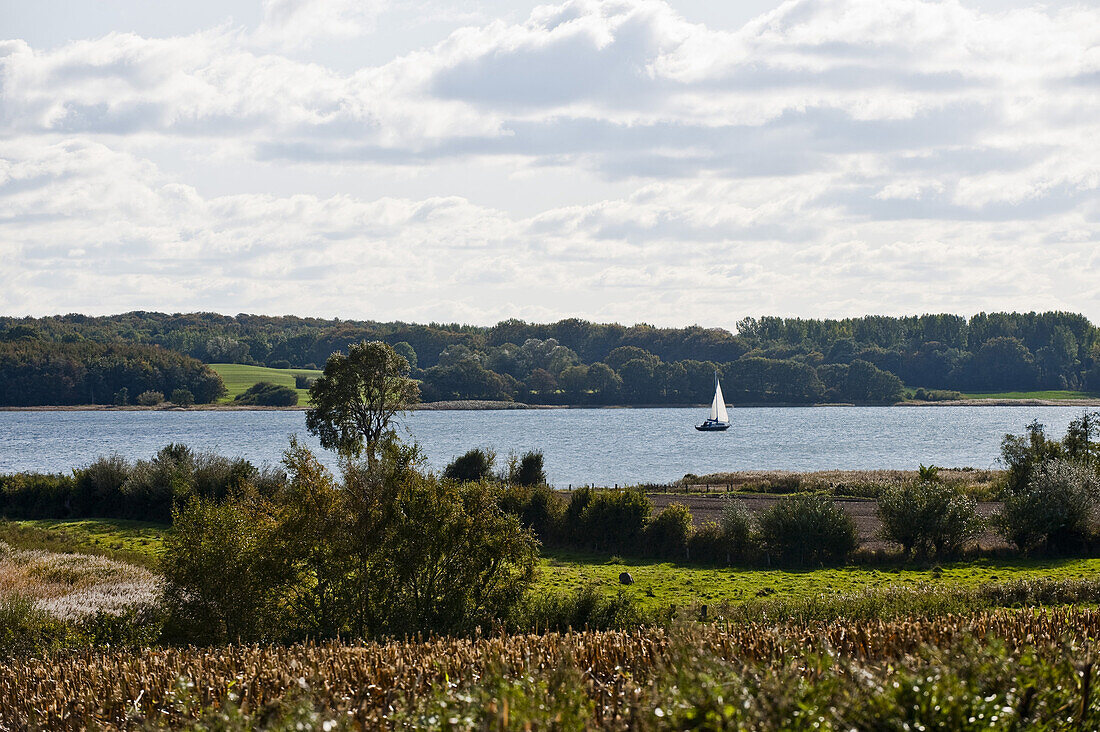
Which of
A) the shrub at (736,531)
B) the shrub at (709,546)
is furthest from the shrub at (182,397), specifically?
the shrub at (736,531)

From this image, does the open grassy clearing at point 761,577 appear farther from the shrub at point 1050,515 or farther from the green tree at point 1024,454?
the green tree at point 1024,454

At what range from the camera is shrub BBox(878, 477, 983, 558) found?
122 ft

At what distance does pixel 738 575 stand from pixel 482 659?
80.6 feet

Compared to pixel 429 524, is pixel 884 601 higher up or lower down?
lower down

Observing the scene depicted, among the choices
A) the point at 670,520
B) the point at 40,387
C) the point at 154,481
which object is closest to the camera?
the point at 670,520

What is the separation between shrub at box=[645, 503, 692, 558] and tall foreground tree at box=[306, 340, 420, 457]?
2963cm

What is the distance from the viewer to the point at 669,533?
40.4 meters

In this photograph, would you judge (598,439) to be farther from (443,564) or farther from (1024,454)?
(443,564)

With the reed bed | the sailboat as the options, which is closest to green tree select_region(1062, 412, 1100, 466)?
the reed bed

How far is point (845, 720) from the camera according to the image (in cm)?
737

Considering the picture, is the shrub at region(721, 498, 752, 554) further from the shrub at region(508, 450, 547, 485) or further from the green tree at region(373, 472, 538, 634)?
the shrub at region(508, 450, 547, 485)

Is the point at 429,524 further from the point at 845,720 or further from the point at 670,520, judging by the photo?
the point at 670,520

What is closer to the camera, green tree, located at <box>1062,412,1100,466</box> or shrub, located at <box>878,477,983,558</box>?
shrub, located at <box>878,477,983,558</box>

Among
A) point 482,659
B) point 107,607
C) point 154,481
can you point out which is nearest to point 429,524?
point 107,607
